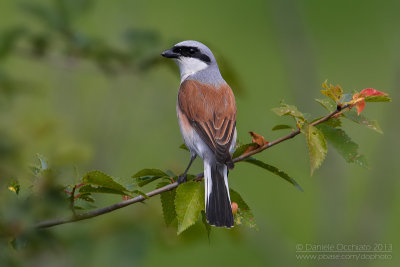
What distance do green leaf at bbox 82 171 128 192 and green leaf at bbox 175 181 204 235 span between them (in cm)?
30

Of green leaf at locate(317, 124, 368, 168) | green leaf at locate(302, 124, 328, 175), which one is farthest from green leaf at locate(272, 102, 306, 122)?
green leaf at locate(317, 124, 368, 168)

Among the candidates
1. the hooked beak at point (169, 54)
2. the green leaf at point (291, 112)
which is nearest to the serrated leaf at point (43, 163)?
the green leaf at point (291, 112)

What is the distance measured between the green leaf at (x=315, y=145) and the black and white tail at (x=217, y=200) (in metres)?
0.56

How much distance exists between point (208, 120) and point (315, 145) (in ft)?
3.93

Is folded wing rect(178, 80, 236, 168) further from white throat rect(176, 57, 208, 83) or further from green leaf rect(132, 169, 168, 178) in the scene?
green leaf rect(132, 169, 168, 178)

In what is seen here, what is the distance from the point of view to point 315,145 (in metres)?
2.43

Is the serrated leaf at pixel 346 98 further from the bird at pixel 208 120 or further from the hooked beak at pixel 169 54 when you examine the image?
the hooked beak at pixel 169 54

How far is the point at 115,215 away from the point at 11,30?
4.42 feet

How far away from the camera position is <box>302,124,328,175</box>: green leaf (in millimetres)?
2377

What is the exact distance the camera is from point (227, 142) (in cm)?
337

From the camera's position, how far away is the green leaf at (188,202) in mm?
2455

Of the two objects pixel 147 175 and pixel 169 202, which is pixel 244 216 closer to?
pixel 169 202

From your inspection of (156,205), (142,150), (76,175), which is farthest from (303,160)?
(142,150)

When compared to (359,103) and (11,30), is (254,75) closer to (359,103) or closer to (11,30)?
(11,30)
